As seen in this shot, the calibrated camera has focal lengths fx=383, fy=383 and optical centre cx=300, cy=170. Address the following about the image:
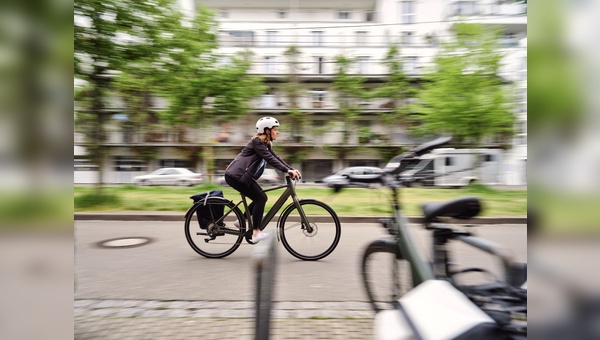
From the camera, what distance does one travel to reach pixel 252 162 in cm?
492

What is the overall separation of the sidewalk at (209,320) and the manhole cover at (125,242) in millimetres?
2714

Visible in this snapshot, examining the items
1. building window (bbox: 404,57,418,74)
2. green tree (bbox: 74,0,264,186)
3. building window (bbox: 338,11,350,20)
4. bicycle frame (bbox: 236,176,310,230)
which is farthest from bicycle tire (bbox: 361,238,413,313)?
building window (bbox: 404,57,418,74)

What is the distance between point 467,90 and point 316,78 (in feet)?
35.0

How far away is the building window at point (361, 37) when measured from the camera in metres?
20.2

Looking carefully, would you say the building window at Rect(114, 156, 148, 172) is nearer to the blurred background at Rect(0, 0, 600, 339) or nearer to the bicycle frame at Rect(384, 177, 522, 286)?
the bicycle frame at Rect(384, 177, 522, 286)

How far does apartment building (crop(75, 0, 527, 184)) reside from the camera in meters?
12.9

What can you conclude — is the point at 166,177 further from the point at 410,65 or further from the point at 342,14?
the point at 342,14

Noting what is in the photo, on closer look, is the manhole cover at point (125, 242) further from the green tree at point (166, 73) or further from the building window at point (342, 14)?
the building window at point (342, 14)

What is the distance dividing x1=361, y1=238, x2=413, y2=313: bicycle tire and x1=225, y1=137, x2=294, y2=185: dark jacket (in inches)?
78.6

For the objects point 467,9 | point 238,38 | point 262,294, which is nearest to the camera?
point 262,294
